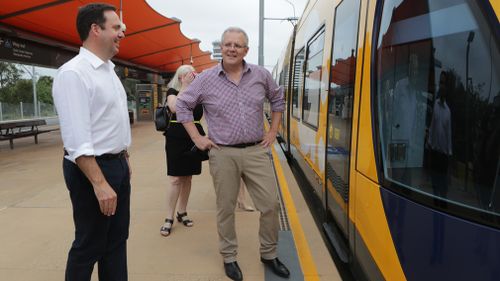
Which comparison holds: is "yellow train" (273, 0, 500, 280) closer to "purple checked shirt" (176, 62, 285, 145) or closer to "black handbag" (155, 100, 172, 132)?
"purple checked shirt" (176, 62, 285, 145)

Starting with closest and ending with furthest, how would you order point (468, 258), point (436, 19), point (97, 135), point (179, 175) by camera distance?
point (468, 258), point (436, 19), point (97, 135), point (179, 175)

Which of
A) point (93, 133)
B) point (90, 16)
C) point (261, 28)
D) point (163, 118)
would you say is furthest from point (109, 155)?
point (261, 28)

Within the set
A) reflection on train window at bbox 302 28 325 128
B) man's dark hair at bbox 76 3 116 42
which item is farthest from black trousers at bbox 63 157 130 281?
reflection on train window at bbox 302 28 325 128

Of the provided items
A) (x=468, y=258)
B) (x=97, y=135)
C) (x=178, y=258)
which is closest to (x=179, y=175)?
(x=178, y=258)

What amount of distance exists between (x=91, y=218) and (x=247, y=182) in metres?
1.30

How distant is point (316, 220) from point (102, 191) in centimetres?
315

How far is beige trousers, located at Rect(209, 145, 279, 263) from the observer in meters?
3.11

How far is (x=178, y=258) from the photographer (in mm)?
3553

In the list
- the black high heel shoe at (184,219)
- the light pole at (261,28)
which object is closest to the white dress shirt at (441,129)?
the black high heel shoe at (184,219)

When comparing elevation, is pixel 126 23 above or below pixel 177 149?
above

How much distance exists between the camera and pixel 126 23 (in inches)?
452

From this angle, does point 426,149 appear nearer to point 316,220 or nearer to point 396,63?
point 396,63

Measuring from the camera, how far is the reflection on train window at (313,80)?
197 inches

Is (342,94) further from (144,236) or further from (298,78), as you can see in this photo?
(298,78)
